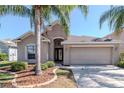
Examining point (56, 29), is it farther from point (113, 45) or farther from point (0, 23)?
point (0, 23)

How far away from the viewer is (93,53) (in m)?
23.2

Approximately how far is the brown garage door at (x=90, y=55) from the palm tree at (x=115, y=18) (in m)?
5.78

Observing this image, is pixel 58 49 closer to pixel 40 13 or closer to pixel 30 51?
pixel 30 51

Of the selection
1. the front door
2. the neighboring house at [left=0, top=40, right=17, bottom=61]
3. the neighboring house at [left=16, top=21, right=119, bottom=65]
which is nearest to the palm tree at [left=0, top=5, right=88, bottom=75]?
the neighboring house at [left=16, top=21, right=119, bottom=65]

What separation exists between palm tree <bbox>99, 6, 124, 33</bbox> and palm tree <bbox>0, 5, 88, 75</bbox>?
3.95 m

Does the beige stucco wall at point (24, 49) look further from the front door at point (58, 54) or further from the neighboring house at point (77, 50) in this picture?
the front door at point (58, 54)

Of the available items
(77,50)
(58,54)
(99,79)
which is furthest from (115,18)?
(58,54)

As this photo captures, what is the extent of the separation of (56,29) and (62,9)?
11.3 metres

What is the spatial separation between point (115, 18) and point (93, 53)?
6899mm

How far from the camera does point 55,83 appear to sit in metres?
11.4

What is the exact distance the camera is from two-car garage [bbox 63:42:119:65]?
23.0m

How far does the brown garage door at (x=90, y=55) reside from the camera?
23156 millimetres

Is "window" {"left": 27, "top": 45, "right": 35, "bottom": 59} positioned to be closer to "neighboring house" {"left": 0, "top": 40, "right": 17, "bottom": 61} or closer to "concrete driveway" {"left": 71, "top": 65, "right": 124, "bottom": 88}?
"concrete driveway" {"left": 71, "top": 65, "right": 124, "bottom": 88}
